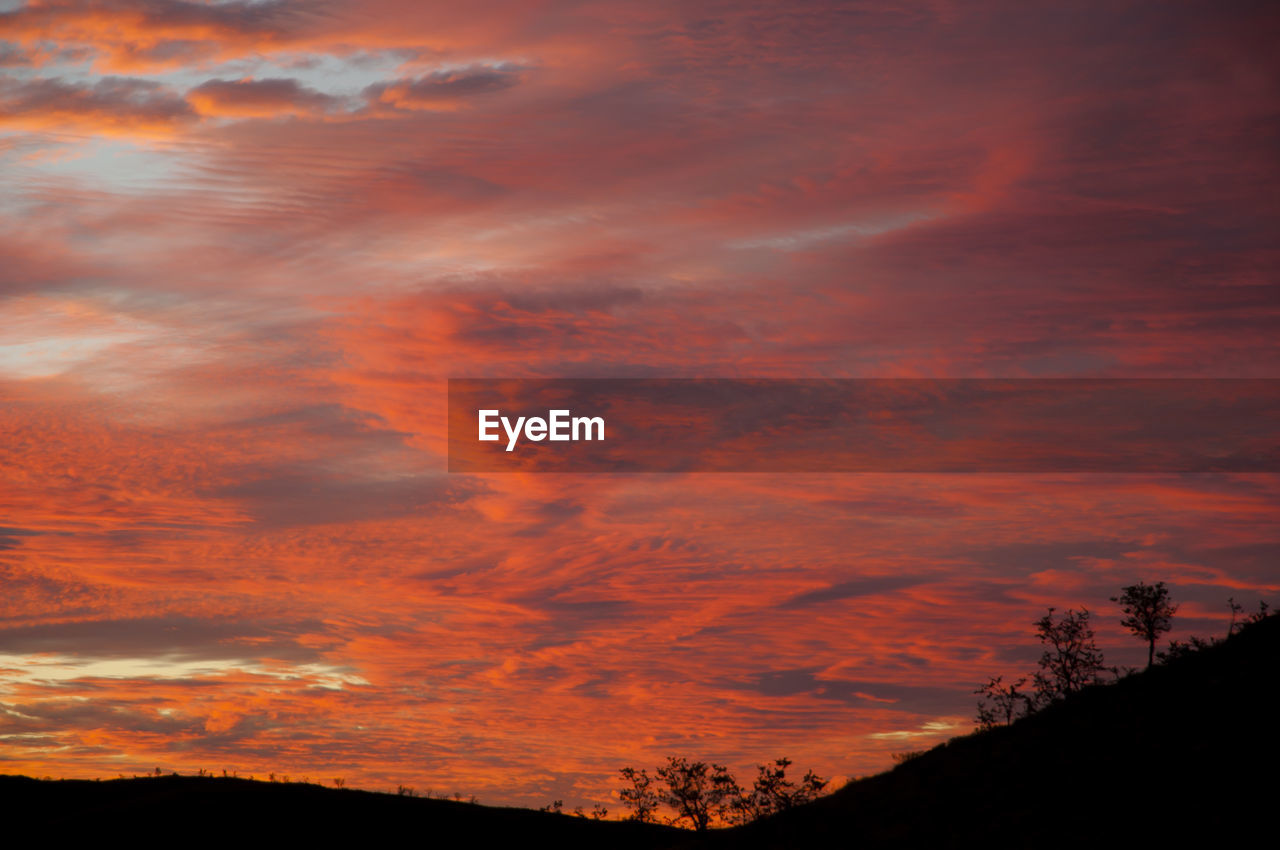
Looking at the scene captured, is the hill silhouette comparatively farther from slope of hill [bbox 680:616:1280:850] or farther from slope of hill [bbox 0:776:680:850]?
slope of hill [bbox 0:776:680:850]

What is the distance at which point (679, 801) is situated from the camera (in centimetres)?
10775

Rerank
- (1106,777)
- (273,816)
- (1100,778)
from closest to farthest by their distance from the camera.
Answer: (1106,777), (1100,778), (273,816)

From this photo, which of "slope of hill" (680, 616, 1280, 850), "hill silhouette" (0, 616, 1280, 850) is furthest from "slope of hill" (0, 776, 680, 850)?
"slope of hill" (680, 616, 1280, 850)

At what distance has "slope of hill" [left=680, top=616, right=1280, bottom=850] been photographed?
31719mm

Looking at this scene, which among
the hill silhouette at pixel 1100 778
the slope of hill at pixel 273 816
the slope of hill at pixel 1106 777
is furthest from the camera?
the slope of hill at pixel 273 816

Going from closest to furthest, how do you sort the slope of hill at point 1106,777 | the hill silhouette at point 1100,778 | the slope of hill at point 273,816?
the slope of hill at point 1106,777 < the hill silhouette at point 1100,778 < the slope of hill at point 273,816

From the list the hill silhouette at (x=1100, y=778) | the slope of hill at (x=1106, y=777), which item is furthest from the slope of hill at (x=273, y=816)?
the slope of hill at (x=1106, y=777)

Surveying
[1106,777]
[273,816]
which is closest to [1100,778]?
[1106,777]

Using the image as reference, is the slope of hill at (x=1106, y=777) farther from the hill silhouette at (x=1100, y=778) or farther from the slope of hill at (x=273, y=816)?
the slope of hill at (x=273, y=816)

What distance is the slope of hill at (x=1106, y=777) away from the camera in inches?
1249

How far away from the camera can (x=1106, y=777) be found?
37.1 metres

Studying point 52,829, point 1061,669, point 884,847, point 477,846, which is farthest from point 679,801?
point 884,847

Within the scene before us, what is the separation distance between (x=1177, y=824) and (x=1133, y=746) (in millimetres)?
8635

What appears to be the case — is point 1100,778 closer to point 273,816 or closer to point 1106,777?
point 1106,777
